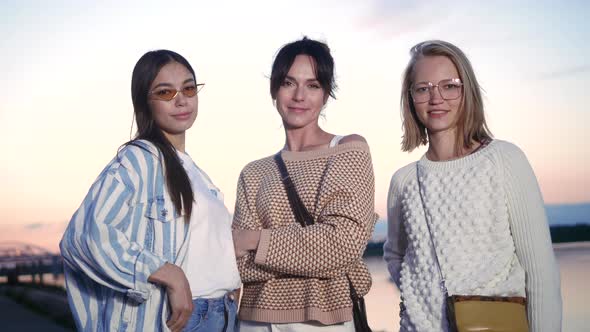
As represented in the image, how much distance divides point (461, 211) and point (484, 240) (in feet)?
0.52

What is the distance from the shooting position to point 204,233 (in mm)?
3199

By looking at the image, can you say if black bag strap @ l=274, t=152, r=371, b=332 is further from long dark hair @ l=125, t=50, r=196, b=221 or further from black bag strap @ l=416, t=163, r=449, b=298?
long dark hair @ l=125, t=50, r=196, b=221

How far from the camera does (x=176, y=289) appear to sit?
2967 millimetres

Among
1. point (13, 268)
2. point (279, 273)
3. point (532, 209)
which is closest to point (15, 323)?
point (13, 268)

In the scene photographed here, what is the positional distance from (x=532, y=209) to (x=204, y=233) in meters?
1.40

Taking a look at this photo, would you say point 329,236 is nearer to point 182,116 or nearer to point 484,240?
point 484,240

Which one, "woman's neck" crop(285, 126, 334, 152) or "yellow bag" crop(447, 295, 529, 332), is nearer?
"yellow bag" crop(447, 295, 529, 332)

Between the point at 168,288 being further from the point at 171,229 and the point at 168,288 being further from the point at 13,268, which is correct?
the point at 13,268

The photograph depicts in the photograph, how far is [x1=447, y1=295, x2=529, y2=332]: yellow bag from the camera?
3064mm

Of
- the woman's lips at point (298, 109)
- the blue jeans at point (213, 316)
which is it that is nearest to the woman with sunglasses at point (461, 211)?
the woman's lips at point (298, 109)

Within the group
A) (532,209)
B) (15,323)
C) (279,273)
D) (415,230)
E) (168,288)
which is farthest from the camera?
(15,323)

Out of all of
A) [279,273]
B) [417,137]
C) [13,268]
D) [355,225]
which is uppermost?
[417,137]

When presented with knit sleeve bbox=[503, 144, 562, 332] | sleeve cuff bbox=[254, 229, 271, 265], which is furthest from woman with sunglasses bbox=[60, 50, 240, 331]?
knit sleeve bbox=[503, 144, 562, 332]

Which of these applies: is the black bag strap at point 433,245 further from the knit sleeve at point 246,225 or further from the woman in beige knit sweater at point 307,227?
the knit sleeve at point 246,225
